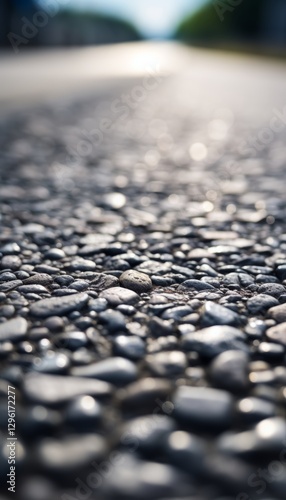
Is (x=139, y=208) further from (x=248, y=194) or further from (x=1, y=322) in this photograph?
(x=1, y=322)

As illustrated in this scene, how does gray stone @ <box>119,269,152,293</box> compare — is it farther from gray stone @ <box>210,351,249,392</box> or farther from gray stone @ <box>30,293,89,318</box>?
gray stone @ <box>210,351,249,392</box>

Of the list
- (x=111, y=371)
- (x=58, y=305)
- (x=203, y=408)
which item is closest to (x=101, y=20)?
(x=58, y=305)

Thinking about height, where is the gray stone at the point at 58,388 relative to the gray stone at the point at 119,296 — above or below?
below

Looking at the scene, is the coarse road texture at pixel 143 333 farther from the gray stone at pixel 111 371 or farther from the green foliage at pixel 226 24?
the green foliage at pixel 226 24

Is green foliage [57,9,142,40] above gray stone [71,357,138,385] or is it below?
above

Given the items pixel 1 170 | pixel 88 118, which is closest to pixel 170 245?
pixel 1 170

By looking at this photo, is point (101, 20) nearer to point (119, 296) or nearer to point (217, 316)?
point (119, 296)

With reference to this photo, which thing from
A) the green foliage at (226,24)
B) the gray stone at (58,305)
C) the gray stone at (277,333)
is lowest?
the gray stone at (58,305)

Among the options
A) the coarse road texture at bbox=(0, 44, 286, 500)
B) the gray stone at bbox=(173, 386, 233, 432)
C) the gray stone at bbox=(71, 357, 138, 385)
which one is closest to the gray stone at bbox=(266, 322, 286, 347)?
the coarse road texture at bbox=(0, 44, 286, 500)

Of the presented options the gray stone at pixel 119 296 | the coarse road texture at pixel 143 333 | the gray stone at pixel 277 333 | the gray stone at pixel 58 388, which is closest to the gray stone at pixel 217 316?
the coarse road texture at pixel 143 333
